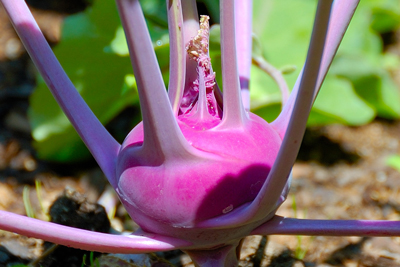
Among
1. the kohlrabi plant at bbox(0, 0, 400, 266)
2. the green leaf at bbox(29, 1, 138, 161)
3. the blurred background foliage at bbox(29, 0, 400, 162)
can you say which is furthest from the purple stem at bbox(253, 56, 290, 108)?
the green leaf at bbox(29, 1, 138, 161)

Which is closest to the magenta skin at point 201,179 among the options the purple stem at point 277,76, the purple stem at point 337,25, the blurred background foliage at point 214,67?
the purple stem at point 337,25

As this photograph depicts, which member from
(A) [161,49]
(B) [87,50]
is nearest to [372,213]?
(A) [161,49]

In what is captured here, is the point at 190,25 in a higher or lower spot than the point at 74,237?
higher

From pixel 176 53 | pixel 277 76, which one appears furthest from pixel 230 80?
pixel 277 76

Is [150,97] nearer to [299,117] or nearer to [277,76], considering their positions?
[299,117]

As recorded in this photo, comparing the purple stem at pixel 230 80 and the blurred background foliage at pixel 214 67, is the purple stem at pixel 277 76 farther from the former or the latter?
the purple stem at pixel 230 80
